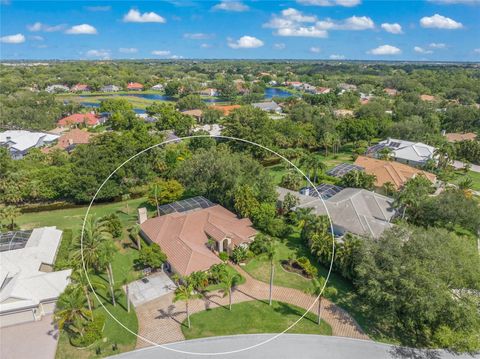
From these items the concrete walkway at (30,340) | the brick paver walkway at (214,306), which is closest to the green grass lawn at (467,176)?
the brick paver walkway at (214,306)

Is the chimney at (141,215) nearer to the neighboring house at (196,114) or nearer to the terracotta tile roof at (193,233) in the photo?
the terracotta tile roof at (193,233)

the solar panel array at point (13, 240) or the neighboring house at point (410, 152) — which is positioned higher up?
the neighboring house at point (410, 152)

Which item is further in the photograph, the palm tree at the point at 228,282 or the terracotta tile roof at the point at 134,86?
the terracotta tile roof at the point at 134,86

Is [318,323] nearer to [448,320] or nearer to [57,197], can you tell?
[448,320]

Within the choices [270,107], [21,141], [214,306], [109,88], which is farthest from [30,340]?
[109,88]

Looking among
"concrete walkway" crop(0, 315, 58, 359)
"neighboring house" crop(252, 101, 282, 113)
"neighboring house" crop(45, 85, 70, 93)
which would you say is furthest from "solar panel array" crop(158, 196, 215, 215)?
"neighboring house" crop(45, 85, 70, 93)

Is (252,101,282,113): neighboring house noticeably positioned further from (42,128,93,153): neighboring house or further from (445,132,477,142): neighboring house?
(42,128,93,153): neighboring house

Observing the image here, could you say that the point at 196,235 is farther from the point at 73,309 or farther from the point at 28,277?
the point at 28,277
